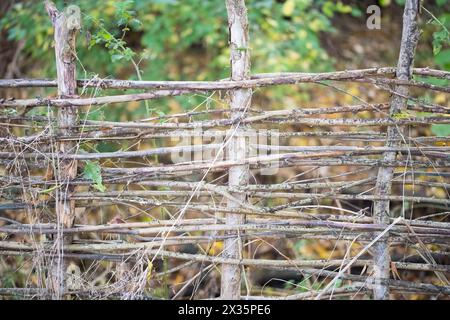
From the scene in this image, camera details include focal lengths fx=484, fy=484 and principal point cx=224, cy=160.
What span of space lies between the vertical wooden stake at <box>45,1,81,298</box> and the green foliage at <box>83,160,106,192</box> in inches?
3.8

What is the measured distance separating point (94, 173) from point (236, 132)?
747 mm

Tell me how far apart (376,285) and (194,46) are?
398cm

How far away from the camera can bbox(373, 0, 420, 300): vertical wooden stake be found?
2.30 m

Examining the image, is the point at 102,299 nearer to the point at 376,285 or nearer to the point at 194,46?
the point at 376,285

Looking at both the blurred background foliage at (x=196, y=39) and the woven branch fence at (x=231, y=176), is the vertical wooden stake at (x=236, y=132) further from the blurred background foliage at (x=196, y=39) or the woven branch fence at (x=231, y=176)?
the blurred background foliage at (x=196, y=39)

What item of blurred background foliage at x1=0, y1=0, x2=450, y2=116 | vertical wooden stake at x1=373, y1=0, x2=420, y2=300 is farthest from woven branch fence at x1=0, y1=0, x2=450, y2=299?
blurred background foliage at x1=0, y1=0, x2=450, y2=116

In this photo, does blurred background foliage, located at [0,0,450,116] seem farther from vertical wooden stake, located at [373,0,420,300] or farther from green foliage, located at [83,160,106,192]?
vertical wooden stake, located at [373,0,420,300]

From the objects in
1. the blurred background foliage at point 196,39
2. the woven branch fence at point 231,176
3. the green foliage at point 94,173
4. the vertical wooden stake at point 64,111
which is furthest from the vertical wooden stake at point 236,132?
the blurred background foliage at point 196,39

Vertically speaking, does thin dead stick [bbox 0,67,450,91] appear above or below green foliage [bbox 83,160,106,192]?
above

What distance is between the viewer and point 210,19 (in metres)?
4.40

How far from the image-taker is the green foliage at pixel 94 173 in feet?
7.96

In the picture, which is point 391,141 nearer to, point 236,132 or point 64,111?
point 236,132

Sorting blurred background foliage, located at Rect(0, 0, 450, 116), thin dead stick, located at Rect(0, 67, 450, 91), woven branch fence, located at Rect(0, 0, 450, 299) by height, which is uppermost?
blurred background foliage, located at Rect(0, 0, 450, 116)

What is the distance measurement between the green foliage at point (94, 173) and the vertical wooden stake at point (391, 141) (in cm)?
138
